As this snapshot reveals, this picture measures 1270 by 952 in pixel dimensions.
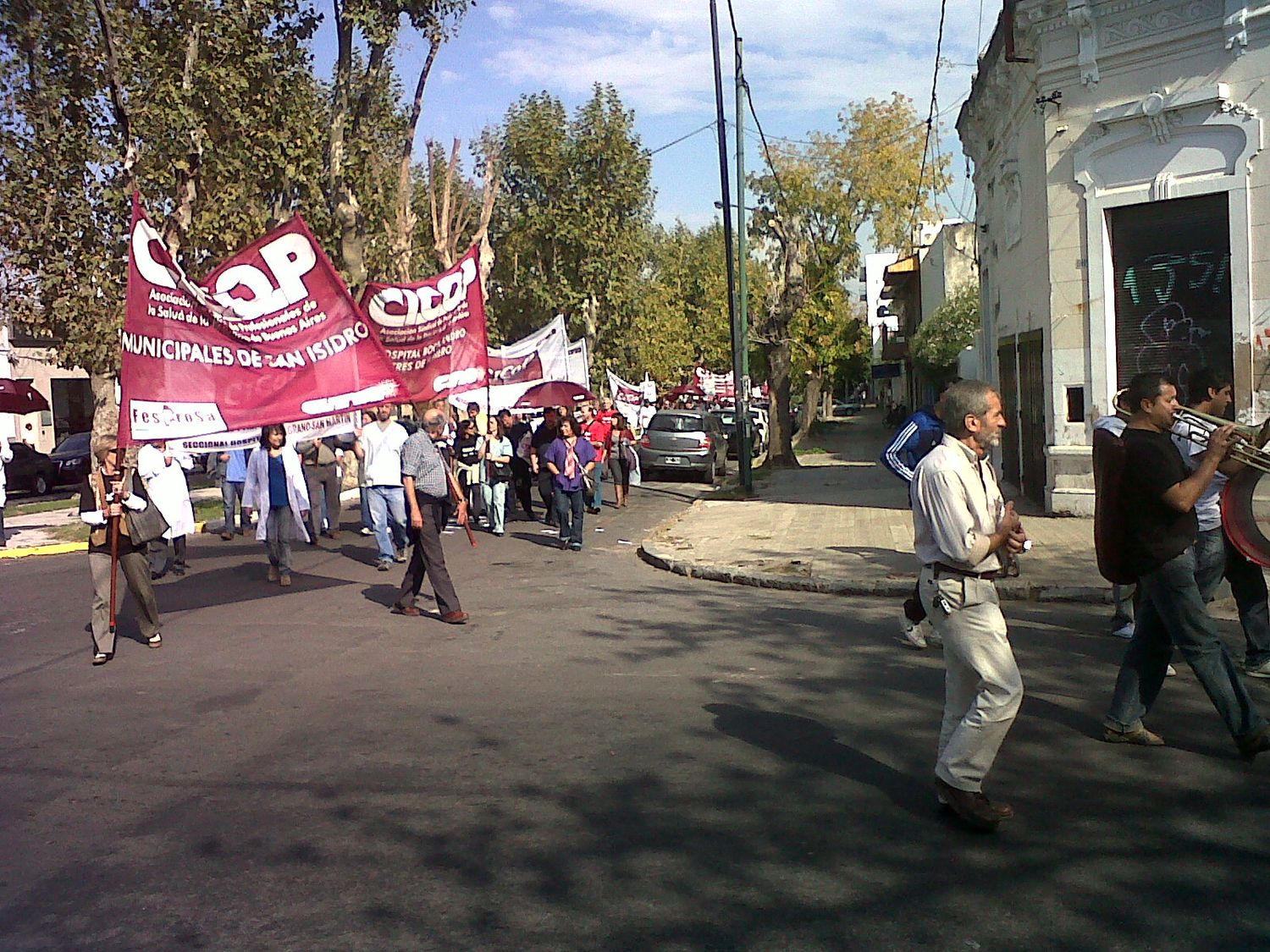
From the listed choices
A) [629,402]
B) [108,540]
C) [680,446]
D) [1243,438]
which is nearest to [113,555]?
[108,540]

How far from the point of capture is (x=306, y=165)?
2300 centimetres

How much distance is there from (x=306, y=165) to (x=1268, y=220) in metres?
16.9

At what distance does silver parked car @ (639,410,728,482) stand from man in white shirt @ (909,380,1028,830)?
838 inches

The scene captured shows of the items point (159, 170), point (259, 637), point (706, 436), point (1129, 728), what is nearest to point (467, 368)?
point (259, 637)

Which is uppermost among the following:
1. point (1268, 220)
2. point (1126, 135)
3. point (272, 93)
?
point (272, 93)

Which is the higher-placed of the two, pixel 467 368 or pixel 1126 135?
pixel 1126 135

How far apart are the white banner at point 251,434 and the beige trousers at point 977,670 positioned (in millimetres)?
5997

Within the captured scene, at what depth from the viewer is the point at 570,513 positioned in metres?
15.1

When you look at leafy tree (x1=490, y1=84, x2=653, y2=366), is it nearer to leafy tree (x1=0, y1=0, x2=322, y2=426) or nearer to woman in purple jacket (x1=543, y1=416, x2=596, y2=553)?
leafy tree (x1=0, y1=0, x2=322, y2=426)

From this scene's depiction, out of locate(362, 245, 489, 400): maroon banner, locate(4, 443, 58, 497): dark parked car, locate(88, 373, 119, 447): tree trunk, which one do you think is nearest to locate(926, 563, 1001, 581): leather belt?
locate(362, 245, 489, 400): maroon banner

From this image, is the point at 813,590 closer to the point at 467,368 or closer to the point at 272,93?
the point at 467,368

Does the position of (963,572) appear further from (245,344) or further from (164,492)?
(164,492)

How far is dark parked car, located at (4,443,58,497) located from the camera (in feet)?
95.2

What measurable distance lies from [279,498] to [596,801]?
781cm
